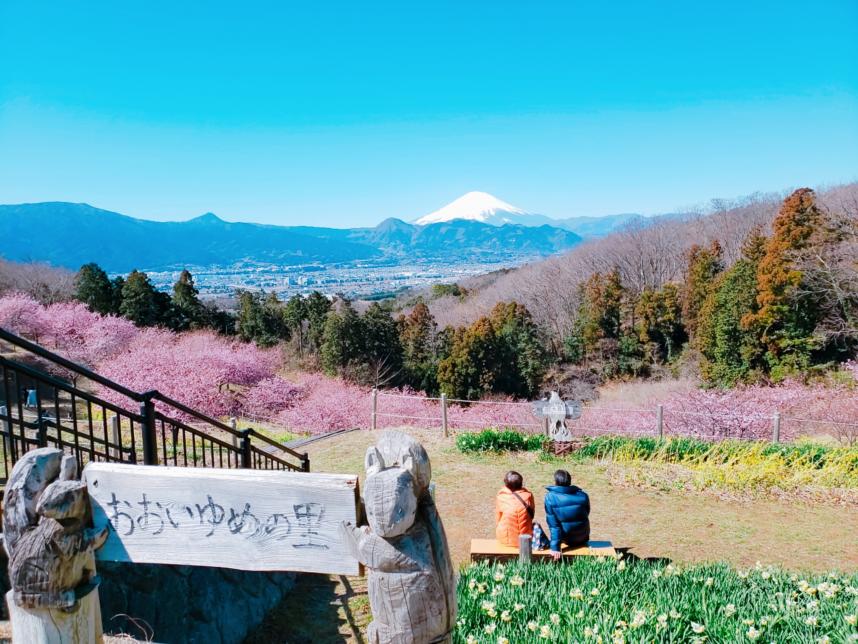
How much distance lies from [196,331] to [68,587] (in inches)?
1077

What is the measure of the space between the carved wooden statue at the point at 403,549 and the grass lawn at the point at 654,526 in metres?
2.73

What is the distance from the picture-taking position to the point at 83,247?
195875mm

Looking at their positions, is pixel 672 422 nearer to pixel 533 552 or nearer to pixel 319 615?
pixel 533 552

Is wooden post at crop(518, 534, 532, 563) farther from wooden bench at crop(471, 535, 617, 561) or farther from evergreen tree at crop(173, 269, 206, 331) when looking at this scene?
evergreen tree at crop(173, 269, 206, 331)

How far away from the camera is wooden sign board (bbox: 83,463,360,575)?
7.79 feet

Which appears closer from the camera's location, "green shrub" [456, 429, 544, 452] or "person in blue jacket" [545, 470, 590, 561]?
"person in blue jacket" [545, 470, 590, 561]

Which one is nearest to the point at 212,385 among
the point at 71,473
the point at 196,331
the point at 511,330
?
the point at 196,331

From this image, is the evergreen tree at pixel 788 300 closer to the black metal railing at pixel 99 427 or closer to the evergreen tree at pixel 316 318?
the evergreen tree at pixel 316 318

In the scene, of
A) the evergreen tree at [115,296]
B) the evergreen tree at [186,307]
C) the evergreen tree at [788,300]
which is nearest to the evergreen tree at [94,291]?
the evergreen tree at [115,296]

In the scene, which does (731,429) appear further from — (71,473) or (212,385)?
(212,385)

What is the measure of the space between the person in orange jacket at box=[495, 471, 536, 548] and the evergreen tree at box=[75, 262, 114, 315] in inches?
1027

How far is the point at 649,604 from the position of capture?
4102 mm

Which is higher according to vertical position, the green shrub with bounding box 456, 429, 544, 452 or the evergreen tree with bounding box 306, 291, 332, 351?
the evergreen tree with bounding box 306, 291, 332, 351

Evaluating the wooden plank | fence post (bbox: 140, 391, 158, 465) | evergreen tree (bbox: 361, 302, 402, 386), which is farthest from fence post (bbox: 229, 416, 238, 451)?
evergreen tree (bbox: 361, 302, 402, 386)
